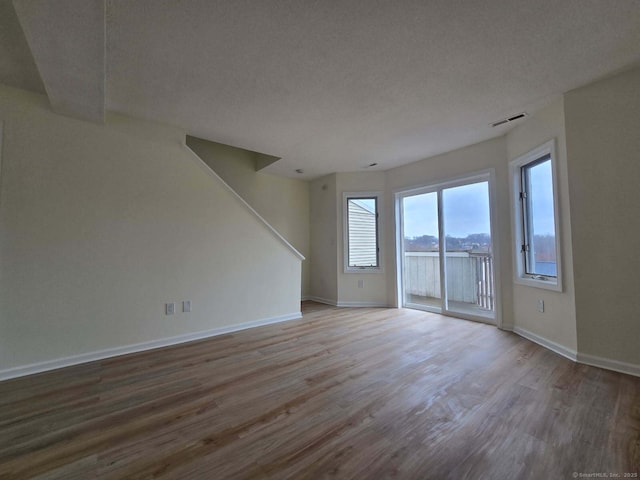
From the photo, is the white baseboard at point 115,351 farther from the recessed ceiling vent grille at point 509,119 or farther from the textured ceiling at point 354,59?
the recessed ceiling vent grille at point 509,119

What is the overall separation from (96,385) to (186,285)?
123cm

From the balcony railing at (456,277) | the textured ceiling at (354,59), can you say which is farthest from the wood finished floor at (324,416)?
the textured ceiling at (354,59)

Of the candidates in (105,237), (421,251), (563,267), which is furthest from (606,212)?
(105,237)

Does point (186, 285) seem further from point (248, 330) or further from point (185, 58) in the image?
Result: point (185, 58)

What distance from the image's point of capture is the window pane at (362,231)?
506cm

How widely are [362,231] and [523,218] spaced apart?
2508 mm

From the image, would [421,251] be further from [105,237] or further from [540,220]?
[105,237]

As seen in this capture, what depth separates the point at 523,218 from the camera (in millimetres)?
3307

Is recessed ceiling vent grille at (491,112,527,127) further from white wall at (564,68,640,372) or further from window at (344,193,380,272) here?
window at (344,193,380,272)

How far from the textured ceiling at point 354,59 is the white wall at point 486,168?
467mm

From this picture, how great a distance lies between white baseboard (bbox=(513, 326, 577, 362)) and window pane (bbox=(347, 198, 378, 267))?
7.75 feet

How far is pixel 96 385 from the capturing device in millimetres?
2158

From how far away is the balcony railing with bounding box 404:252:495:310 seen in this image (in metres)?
3.83

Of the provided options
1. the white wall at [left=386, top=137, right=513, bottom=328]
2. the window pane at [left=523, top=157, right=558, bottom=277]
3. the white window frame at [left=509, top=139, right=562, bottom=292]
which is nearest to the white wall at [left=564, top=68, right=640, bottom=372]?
the white window frame at [left=509, top=139, right=562, bottom=292]
